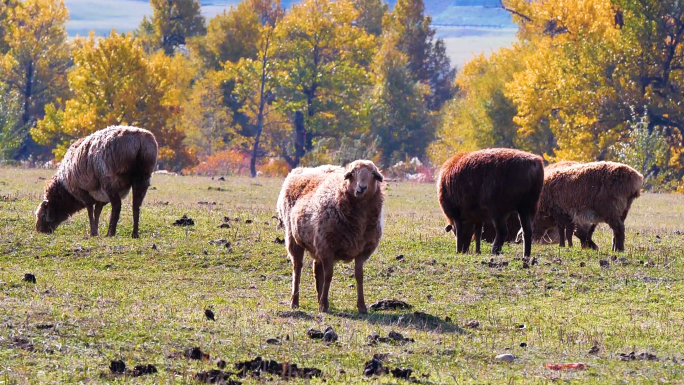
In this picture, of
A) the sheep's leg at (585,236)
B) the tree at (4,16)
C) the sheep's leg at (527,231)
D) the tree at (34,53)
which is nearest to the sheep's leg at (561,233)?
the sheep's leg at (585,236)

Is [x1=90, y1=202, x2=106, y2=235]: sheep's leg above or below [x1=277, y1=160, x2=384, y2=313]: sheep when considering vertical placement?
below

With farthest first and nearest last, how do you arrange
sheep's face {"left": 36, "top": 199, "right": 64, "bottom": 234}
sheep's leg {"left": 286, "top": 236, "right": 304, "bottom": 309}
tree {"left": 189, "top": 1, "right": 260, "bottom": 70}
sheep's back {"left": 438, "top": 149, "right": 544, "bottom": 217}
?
tree {"left": 189, "top": 1, "right": 260, "bottom": 70}
sheep's face {"left": 36, "top": 199, "right": 64, "bottom": 234}
sheep's back {"left": 438, "top": 149, "right": 544, "bottom": 217}
sheep's leg {"left": 286, "top": 236, "right": 304, "bottom": 309}

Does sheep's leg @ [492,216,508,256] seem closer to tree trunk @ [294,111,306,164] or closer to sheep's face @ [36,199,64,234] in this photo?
sheep's face @ [36,199,64,234]

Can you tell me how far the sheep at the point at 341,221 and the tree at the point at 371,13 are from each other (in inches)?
3183

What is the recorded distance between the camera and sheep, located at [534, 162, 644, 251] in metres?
18.9

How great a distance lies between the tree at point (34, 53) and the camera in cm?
7088

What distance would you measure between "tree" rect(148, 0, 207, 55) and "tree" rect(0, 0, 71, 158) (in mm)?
9045

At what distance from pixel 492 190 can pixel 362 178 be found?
5.60 meters

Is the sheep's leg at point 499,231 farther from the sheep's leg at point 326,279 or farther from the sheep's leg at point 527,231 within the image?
the sheep's leg at point 326,279

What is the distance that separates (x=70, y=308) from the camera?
11.8 m

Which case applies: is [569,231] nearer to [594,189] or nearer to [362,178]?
[594,189]

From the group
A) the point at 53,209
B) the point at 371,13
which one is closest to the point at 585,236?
the point at 53,209

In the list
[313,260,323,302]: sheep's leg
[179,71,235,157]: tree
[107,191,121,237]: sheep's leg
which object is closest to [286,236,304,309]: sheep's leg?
[313,260,323,302]: sheep's leg

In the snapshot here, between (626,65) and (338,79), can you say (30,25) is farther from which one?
(626,65)
